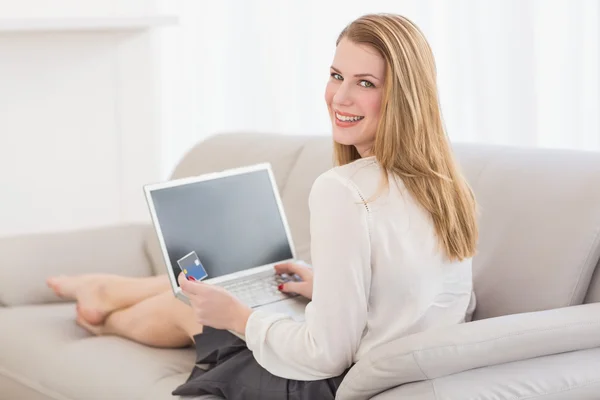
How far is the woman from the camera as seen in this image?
58.3 inches

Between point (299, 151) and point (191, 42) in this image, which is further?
point (191, 42)

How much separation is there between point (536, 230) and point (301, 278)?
509 millimetres

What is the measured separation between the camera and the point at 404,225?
4.95 ft

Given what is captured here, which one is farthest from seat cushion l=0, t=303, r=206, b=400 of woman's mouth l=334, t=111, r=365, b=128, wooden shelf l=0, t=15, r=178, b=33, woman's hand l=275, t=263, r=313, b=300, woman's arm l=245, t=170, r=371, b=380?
wooden shelf l=0, t=15, r=178, b=33

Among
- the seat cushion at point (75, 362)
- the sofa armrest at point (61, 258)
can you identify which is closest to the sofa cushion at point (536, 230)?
the seat cushion at point (75, 362)

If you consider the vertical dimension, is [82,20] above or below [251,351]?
above

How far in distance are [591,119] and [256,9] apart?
158 centimetres

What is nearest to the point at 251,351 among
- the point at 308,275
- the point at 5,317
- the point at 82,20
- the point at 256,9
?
the point at 308,275

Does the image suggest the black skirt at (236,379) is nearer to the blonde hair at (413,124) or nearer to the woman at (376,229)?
the woman at (376,229)

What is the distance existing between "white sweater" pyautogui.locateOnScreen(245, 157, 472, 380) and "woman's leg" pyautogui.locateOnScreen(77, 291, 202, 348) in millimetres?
542

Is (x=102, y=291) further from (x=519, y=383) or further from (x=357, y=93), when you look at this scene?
(x=519, y=383)

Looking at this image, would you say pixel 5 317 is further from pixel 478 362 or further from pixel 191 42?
pixel 191 42

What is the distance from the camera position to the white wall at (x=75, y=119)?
361 cm

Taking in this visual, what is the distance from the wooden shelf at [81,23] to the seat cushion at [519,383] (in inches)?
91.7
